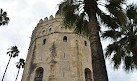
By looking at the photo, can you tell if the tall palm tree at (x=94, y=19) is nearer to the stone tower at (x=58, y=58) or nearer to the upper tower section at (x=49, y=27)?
the stone tower at (x=58, y=58)

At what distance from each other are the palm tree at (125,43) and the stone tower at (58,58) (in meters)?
8.99

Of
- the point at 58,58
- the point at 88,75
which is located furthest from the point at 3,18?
the point at 88,75

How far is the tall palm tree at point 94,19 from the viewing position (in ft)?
19.9

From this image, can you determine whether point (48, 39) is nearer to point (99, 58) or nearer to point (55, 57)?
point (55, 57)

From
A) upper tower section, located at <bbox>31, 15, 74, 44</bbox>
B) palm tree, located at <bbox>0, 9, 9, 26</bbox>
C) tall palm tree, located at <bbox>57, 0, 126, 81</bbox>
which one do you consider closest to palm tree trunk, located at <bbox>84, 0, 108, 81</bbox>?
tall palm tree, located at <bbox>57, 0, 126, 81</bbox>

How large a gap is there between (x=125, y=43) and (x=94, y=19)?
3799 mm

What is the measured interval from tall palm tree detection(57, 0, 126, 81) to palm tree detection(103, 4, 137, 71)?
3.91 feet

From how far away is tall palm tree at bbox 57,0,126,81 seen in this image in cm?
606

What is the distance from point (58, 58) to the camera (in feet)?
66.6

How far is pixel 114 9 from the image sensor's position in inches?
325

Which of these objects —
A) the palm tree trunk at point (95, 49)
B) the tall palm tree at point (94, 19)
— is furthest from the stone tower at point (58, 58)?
the palm tree trunk at point (95, 49)

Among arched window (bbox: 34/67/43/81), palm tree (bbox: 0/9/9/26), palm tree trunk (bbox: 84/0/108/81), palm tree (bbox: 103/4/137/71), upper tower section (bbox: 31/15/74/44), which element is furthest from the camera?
upper tower section (bbox: 31/15/74/44)

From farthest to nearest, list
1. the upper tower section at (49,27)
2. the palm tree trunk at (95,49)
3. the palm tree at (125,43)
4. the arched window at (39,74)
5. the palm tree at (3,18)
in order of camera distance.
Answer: the upper tower section at (49,27) → the arched window at (39,74) → the palm tree at (3,18) → the palm tree at (125,43) → the palm tree trunk at (95,49)

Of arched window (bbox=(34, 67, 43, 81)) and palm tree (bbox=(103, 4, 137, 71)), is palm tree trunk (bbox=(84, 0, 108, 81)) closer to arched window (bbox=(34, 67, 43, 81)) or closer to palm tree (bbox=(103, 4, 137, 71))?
palm tree (bbox=(103, 4, 137, 71))
